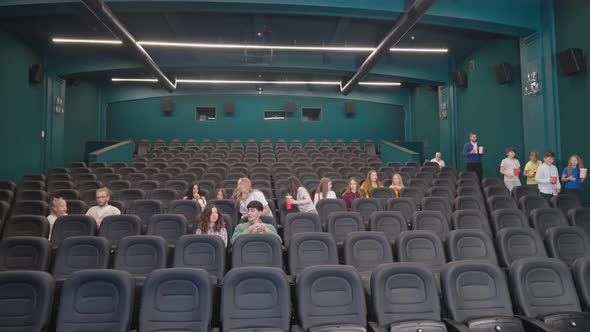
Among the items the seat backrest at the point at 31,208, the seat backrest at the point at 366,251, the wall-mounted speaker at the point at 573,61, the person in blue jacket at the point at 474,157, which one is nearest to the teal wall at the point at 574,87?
the wall-mounted speaker at the point at 573,61

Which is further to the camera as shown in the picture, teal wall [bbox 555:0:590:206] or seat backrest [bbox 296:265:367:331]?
teal wall [bbox 555:0:590:206]

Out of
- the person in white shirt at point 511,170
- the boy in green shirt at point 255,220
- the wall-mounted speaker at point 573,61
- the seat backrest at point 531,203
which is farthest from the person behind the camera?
the person in white shirt at point 511,170

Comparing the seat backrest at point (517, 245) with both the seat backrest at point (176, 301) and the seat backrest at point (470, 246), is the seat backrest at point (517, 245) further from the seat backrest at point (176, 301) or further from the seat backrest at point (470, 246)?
the seat backrest at point (176, 301)

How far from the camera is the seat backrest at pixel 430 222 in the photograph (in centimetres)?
571

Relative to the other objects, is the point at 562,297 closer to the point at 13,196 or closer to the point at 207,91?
the point at 13,196

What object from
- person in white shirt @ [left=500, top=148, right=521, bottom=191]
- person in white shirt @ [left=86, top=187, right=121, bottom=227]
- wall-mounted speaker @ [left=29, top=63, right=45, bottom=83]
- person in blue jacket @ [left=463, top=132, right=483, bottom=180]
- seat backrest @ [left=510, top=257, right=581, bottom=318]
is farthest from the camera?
wall-mounted speaker @ [left=29, top=63, right=45, bottom=83]

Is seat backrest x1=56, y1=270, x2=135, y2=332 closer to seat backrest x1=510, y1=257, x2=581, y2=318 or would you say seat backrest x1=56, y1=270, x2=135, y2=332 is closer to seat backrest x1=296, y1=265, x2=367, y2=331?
seat backrest x1=296, y1=265, x2=367, y2=331

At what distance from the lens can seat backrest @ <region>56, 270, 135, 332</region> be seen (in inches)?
130

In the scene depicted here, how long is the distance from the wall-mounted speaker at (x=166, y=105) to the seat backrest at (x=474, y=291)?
656 inches

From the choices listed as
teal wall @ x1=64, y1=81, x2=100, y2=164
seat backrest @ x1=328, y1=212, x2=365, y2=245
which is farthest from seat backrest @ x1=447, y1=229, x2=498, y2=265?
teal wall @ x1=64, y1=81, x2=100, y2=164

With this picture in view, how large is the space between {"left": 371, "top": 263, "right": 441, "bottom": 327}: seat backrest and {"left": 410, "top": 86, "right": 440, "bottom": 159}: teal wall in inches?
515

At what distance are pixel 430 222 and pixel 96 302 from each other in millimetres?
4103

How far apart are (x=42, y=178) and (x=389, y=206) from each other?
7457mm

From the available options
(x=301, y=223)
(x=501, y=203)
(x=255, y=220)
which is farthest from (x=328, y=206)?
(x=501, y=203)
